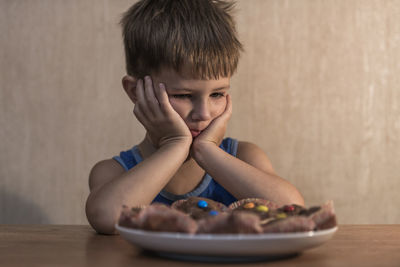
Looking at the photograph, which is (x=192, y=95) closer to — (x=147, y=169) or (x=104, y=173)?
(x=147, y=169)

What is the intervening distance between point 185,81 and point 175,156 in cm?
18

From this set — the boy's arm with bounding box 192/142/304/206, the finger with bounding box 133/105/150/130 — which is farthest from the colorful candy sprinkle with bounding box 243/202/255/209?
the finger with bounding box 133/105/150/130

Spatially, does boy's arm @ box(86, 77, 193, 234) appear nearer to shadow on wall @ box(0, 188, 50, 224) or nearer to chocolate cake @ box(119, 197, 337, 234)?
chocolate cake @ box(119, 197, 337, 234)

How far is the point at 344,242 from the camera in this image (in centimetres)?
80

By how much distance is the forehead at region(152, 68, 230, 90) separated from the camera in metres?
1.12

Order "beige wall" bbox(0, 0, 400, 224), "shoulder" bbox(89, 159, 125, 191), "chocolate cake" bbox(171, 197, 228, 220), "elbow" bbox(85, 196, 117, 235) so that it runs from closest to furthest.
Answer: "chocolate cake" bbox(171, 197, 228, 220) < "elbow" bbox(85, 196, 117, 235) < "shoulder" bbox(89, 159, 125, 191) < "beige wall" bbox(0, 0, 400, 224)

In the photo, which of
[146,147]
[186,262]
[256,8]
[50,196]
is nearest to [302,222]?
[186,262]

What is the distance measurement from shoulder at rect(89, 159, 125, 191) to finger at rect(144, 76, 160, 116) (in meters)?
0.23

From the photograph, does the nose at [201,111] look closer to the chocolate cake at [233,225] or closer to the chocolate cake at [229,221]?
the chocolate cake at [229,221]

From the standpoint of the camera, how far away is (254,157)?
4.36 ft

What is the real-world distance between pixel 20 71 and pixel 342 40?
3.60 ft

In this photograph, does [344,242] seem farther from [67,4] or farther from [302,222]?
[67,4]

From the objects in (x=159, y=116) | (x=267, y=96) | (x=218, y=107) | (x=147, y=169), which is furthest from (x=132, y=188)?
(x=267, y=96)

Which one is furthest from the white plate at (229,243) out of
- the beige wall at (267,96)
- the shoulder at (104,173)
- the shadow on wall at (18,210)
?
the shadow on wall at (18,210)
